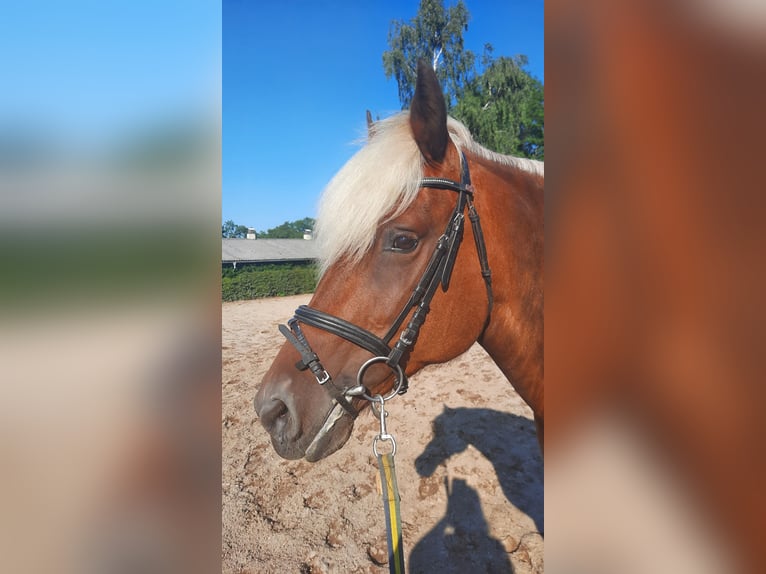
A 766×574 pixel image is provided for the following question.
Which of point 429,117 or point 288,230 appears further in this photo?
point 288,230

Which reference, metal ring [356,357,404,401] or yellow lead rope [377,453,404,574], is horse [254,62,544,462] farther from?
yellow lead rope [377,453,404,574]

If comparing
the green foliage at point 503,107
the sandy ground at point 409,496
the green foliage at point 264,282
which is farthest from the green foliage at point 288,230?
the sandy ground at point 409,496

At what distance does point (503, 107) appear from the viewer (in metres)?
17.3

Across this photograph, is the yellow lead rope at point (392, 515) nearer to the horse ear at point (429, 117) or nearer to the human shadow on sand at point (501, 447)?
the horse ear at point (429, 117)

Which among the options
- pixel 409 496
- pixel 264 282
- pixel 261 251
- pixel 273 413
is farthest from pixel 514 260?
pixel 261 251

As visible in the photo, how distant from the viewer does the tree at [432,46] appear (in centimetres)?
1711

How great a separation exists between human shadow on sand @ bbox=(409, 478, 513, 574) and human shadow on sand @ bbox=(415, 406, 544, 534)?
465 mm

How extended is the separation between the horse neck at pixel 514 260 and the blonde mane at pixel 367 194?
348mm

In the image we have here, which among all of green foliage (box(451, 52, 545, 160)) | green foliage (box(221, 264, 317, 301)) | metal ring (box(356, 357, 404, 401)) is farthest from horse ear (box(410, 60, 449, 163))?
green foliage (box(221, 264, 317, 301))

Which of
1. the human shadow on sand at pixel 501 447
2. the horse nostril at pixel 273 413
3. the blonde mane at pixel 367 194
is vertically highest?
the blonde mane at pixel 367 194

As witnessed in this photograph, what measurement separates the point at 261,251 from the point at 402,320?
3145 centimetres

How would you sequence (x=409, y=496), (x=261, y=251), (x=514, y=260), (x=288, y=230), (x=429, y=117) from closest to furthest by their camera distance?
1. (x=429, y=117)
2. (x=514, y=260)
3. (x=409, y=496)
4. (x=261, y=251)
5. (x=288, y=230)
